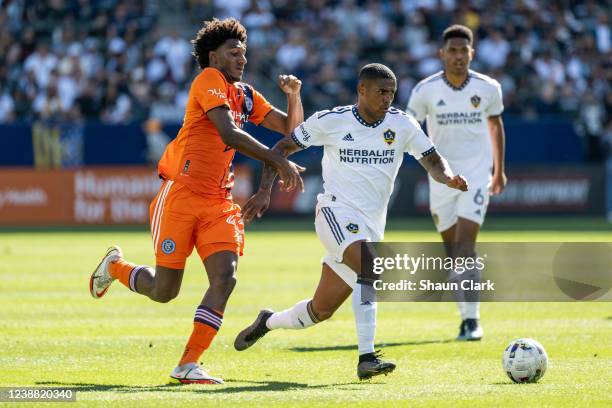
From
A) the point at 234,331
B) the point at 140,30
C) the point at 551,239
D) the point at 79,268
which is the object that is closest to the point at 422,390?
the point at 234,331

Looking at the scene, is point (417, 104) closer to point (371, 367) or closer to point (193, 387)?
point (371, 367)

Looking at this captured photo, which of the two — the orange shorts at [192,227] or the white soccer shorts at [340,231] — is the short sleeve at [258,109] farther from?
the white soccer shorts at [340,231]

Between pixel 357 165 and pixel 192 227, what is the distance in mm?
1316

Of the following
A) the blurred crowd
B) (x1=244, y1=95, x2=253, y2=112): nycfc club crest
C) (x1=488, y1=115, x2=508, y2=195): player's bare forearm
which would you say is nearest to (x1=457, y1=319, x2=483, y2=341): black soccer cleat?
(x1=488, y1=115, x2=508, y2=195): player's bare forearm

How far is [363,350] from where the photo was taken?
868 cm

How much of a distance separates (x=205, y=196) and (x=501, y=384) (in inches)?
101

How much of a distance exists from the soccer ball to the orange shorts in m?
2.16

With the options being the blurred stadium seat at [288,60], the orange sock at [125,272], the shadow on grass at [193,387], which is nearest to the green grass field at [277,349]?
the shadow on grass at [193,387]

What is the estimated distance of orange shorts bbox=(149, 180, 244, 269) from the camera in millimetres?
8953

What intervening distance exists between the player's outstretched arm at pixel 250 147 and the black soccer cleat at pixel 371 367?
1295 millimetres

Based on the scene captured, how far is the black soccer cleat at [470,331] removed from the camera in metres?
11.1

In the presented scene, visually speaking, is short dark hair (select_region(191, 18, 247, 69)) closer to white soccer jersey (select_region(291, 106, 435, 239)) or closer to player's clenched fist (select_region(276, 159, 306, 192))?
white soccer jersey (select_region(291, 106, 435, 239))

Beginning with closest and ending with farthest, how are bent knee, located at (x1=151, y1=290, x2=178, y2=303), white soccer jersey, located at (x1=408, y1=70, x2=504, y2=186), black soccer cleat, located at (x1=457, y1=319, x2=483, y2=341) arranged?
bent knee, located at (x1=151, y1=290, x2=178, y2=303) → black soccer cleat, located at (x1=457, y1=319, x2=483, y2=341) → white soccer jersey, located at (x1=408, y1=70, x2=504, y2=186)

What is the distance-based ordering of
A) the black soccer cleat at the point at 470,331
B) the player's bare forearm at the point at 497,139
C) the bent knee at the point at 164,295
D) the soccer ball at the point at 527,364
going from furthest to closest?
the player's bare forearm at the point at 497,139, the black soccer cleat at the point at 470,331, the bent knee at the point at 164,295, the soccer ball at the point at 527,364
